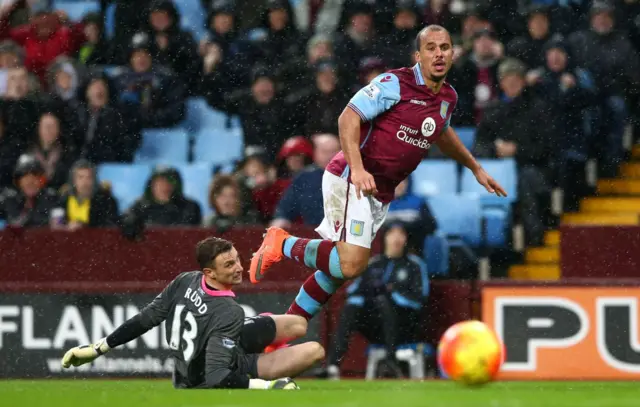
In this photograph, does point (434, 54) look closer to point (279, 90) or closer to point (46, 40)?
point (279, 90)

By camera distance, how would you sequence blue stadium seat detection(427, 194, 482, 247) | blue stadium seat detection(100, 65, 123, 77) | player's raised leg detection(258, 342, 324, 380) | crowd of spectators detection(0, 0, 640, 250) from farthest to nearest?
1. blue stadium seat detection(100, 65, 123, 77)
2. crowd of spectators detection(0, 0, 640, 250)
3. blue stadium seat detection(427, 194, 482, 247)
4. player's raised leg detection(258, 342, 324, 380)

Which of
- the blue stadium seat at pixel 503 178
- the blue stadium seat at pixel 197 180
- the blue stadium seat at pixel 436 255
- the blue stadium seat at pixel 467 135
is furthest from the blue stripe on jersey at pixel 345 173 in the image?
the blue stadium seat at pixel 467 135

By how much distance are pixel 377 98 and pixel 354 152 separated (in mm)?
471

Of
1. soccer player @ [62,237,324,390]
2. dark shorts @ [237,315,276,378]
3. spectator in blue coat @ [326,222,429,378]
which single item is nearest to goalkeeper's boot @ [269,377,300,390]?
soccer player @ [62,237,324,390]

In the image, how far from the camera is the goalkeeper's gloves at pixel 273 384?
9.56 meters

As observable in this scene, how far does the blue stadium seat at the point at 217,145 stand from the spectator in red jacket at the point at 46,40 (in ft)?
7.62

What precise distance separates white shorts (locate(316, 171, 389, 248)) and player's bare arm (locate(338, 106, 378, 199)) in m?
0.22

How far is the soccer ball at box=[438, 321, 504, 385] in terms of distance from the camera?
856 cm

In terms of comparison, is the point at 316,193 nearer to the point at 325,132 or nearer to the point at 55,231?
the point at 325,132

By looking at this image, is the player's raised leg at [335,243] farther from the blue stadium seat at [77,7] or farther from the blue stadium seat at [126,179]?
the blue stadium seat at [77,7]

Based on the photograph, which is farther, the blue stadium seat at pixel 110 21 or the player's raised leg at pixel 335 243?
the blue stadium seat at pixel 110 21

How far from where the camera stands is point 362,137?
10.0 m

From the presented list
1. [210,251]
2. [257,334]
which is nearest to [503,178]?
[257,334]

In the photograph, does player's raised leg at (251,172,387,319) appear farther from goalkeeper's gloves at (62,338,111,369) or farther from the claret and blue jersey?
goalkeeper's gloves at (62,338,111,369)
